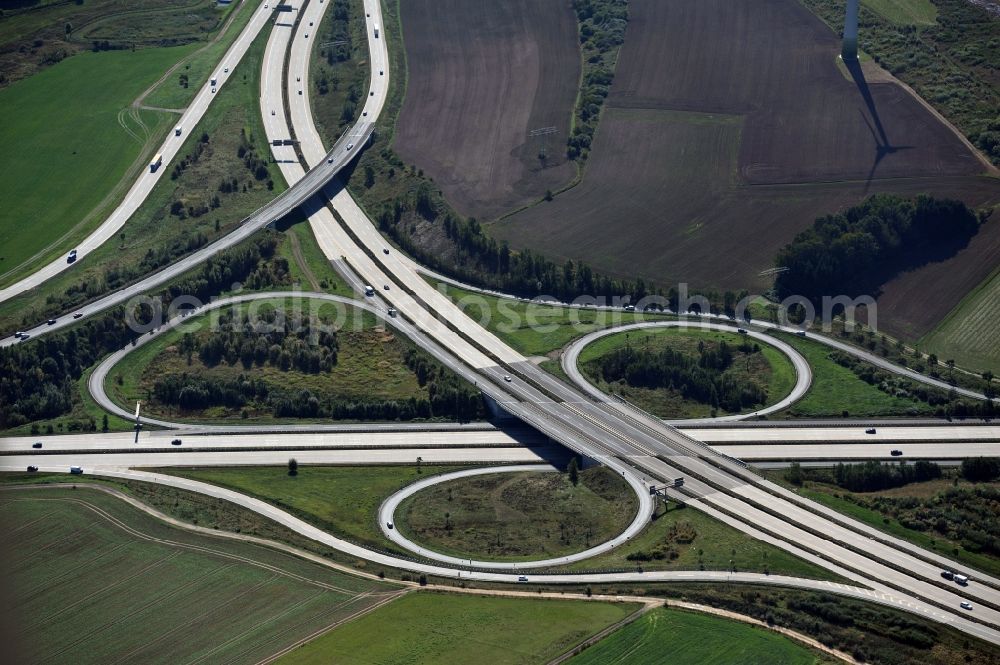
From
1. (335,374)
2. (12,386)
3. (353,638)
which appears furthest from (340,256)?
(353,638)

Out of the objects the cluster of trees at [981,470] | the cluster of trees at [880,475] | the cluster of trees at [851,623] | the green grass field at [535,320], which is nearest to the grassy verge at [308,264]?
the green grass field at [535,320]

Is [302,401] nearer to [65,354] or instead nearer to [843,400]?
[65,354]

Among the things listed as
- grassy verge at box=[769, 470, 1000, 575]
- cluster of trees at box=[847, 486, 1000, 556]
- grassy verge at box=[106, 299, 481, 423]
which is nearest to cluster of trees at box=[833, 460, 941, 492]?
grassy verge at box=[769, 470, 1000, 575]

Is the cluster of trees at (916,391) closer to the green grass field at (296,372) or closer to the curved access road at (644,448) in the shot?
the curved access road at (644,448)

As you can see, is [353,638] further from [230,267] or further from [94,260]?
[94,260]

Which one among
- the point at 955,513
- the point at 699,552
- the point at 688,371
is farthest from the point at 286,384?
the point at 955,513

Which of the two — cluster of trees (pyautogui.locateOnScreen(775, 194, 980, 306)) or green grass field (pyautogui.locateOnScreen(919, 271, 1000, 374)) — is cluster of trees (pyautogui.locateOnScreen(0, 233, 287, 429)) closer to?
cluster of trees (pyautogui.locateOnScreen(775, 194, 980, 306))
